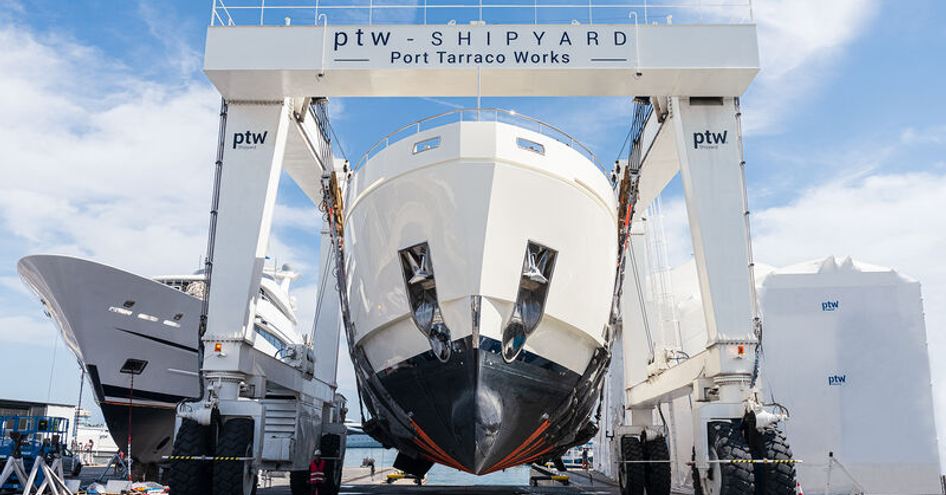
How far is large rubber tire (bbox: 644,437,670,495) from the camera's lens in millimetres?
10953

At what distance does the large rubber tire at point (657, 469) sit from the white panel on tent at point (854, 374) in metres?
2.46

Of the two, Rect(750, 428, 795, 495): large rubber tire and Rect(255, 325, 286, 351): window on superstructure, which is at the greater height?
Rect(255, 325, 286, 351): window on superstructure

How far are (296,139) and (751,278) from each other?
663 cm

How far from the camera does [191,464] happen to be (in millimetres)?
7652

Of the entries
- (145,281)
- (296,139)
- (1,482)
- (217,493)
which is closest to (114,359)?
(145,281)

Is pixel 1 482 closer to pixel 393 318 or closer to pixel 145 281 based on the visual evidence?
pixel 393 318

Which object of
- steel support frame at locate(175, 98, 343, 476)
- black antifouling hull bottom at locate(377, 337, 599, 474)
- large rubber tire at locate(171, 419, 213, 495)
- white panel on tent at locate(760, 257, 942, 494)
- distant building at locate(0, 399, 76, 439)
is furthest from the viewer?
distant building at locate(0, 399, 76, 439)

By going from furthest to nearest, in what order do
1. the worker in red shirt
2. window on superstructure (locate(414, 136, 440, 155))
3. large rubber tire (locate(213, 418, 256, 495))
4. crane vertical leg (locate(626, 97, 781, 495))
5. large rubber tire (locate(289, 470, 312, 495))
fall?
1. large rubber tire (locate(289, 470, 312, 495))
2. the worker in red shirt
3. window on superstructure (locate(414, 136, 440, 155))
4. crane vertical leg (locate(626, 97, 781, 495))
5. large rubber tire (locate(213, 418, 256, 495))

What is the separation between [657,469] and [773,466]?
3531mm

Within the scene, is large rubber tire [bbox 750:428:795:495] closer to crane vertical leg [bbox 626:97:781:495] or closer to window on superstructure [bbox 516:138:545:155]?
crane vertical leg [bbox 626:97:781:495]

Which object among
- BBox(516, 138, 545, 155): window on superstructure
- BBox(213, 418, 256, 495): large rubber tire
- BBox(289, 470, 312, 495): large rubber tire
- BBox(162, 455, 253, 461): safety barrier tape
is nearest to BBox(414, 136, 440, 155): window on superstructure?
BBox(516, 138, 545, 155): window on superstructure

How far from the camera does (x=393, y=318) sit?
26.6ft

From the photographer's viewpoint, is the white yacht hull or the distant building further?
the distant building

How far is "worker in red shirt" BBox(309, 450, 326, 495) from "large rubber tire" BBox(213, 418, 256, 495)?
6.66ft
